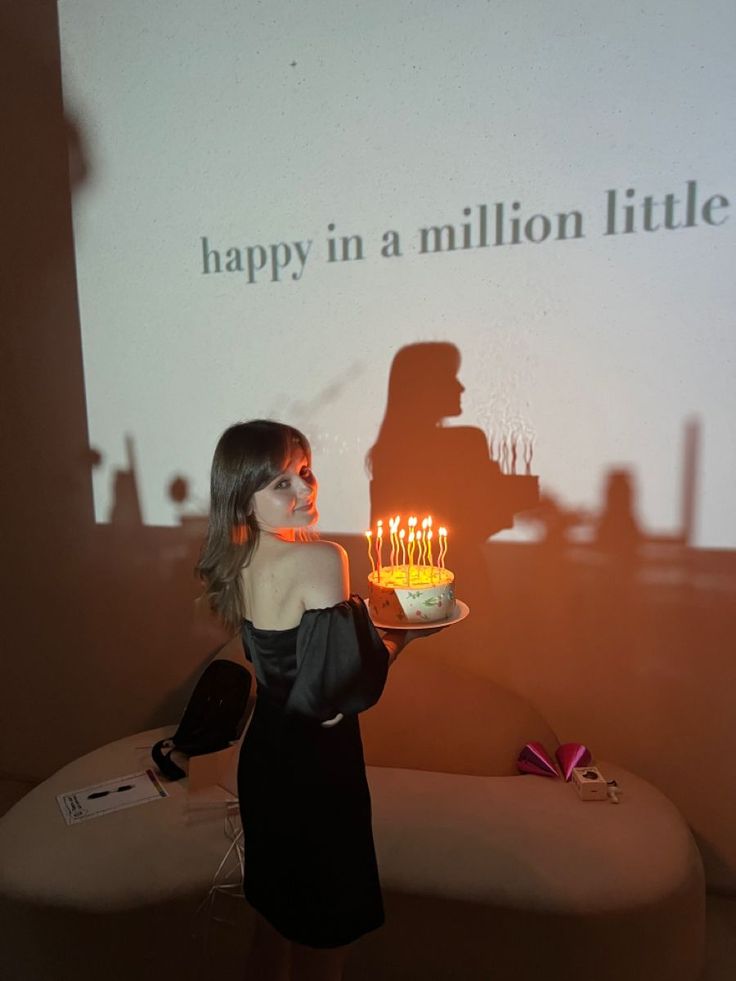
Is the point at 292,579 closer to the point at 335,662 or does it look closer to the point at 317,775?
the point at 335,662

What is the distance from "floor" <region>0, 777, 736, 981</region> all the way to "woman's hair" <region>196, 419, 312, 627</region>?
66.7 inches

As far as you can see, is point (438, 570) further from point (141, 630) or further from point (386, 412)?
point (141, 630)

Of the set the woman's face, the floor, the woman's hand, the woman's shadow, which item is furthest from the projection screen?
the floor

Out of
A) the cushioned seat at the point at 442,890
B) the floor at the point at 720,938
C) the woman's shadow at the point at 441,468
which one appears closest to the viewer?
the cushioned seat at the point at 442,890

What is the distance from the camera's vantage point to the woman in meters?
1.32

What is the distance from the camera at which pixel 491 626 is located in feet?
7.68

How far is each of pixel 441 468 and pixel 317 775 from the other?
3.82 ft

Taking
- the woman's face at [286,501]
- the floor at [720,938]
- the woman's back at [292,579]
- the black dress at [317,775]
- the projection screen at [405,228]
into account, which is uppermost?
the projection screen at [405,228]

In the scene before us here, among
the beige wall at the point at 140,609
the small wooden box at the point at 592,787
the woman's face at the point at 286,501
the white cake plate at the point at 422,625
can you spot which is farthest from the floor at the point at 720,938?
the woman's face at the point at 286,501

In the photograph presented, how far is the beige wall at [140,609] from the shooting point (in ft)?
7.18

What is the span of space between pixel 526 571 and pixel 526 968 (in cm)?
107

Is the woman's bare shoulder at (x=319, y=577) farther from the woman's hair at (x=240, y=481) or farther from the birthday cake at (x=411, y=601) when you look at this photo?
the birthday cake at (x=411, y=601)

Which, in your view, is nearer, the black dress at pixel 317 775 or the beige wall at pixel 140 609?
the black dress at pixel 317 775

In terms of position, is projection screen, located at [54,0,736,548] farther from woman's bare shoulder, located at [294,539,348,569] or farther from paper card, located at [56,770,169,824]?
woman's bare shoulder, located at [294,539,348,569]
